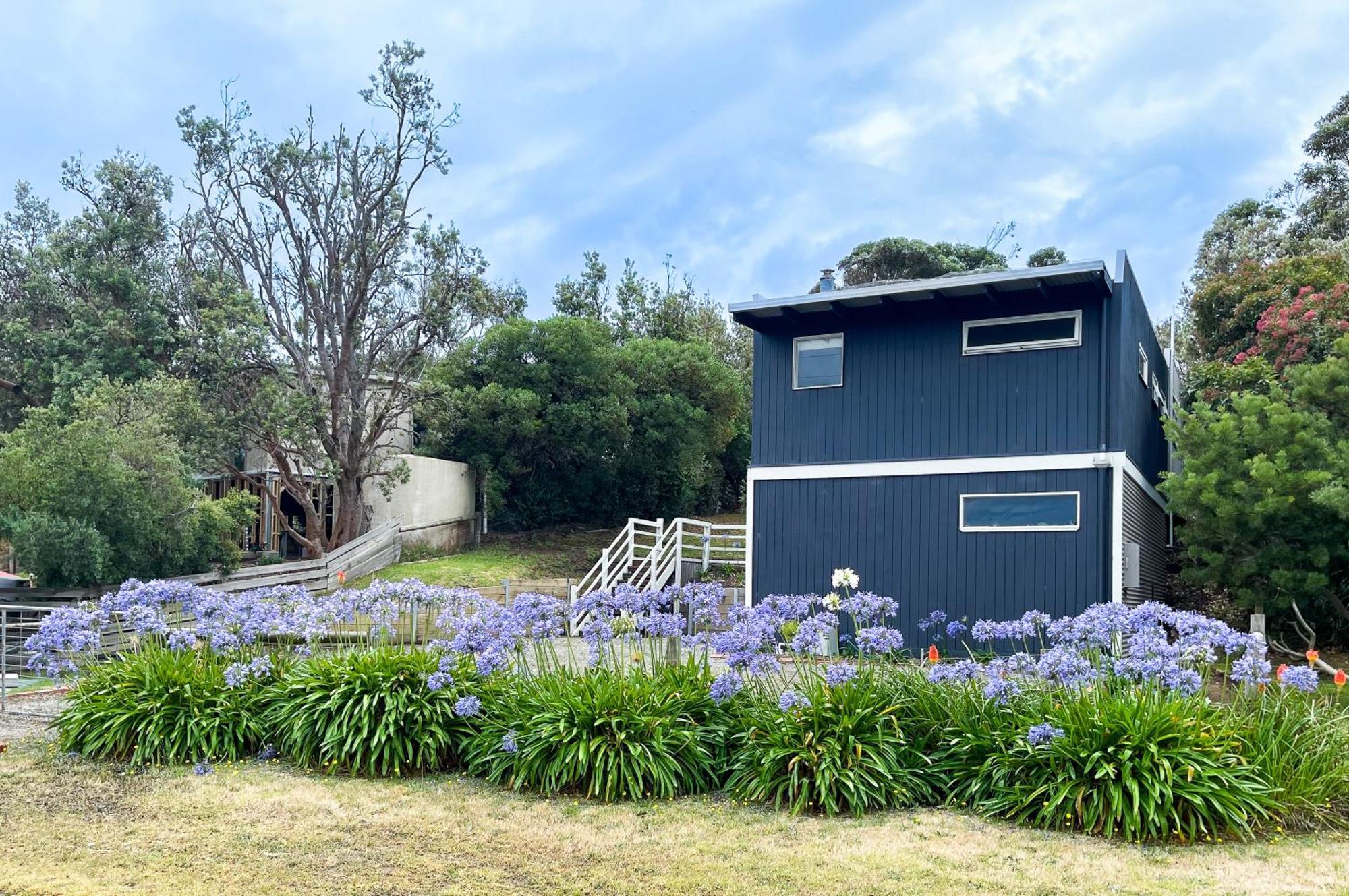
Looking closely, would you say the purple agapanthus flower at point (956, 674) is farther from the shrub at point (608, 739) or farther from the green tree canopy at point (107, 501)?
the green tree canopy at point (107, 501)

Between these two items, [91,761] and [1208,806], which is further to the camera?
[91,761]

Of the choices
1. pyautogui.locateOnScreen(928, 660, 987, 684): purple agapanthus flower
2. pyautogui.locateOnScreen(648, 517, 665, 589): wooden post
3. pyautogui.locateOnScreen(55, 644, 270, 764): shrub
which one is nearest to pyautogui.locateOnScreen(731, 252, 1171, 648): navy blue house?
pyautogui.locateOnScreen(648, 517, 665, 589): wooden post

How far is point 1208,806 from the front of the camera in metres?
5.93

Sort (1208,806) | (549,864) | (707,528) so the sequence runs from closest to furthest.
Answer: (549,864) → (1208,806) → (707,528)

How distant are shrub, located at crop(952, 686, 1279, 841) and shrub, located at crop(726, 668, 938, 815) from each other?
1.34 feet

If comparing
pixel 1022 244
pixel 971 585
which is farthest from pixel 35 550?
pixel 1022 244

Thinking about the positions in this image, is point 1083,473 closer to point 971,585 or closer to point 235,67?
point 971,585

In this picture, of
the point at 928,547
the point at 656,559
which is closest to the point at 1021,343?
the point at 928,547

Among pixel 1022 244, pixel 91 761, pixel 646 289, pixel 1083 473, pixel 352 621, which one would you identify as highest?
pixel 1022 244

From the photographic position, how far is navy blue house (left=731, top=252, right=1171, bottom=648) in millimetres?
13383

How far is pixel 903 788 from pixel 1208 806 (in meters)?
1.65

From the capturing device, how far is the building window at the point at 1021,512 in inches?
528

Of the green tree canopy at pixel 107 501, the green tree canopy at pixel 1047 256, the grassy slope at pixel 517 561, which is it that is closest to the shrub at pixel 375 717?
the green tree canopy at pixel 107 501

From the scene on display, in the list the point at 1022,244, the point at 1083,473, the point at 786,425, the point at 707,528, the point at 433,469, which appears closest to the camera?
the point at 1083,473
